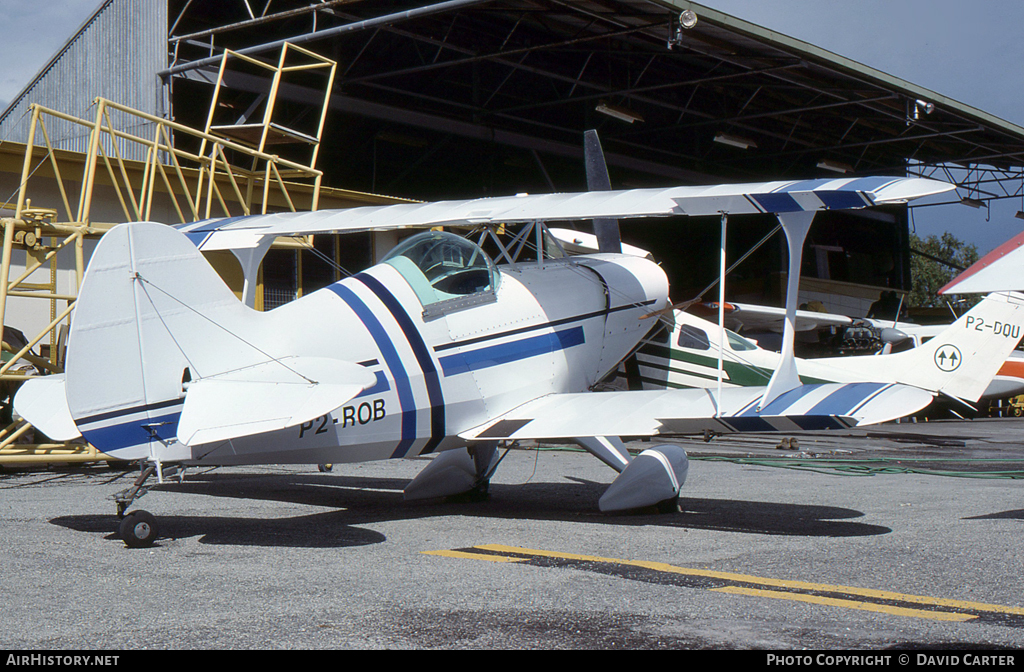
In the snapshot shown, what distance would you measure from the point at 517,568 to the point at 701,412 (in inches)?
85.7

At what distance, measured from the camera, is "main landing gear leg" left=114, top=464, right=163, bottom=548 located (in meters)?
5.82

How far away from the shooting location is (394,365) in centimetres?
689

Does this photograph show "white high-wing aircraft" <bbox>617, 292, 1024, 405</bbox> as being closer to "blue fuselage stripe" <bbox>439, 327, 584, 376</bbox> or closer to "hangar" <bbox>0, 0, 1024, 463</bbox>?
"blue fuselage stripe" <bbox>439, 327, 584, 376</bbox>

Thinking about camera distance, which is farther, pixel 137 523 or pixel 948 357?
pixel 948 357

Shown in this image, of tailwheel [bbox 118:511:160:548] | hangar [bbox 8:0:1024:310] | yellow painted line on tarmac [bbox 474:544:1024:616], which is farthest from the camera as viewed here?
hangar [bbox 8:0:1024:310]

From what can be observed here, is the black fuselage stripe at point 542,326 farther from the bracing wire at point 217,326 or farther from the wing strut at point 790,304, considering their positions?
the wing strut at point 790,304

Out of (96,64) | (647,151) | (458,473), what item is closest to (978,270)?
(458,473)

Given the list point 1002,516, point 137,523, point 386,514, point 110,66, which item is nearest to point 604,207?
point 386,514

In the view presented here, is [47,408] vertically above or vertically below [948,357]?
below

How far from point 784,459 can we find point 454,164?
19.6 meters

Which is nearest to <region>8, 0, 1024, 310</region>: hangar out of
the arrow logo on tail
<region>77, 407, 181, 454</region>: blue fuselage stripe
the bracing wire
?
the arrow logo on tail

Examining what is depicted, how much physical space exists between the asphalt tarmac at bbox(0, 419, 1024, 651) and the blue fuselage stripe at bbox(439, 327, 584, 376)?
125cm

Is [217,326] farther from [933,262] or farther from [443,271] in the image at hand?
[933,262]

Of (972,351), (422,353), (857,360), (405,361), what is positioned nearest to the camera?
(405,361)
